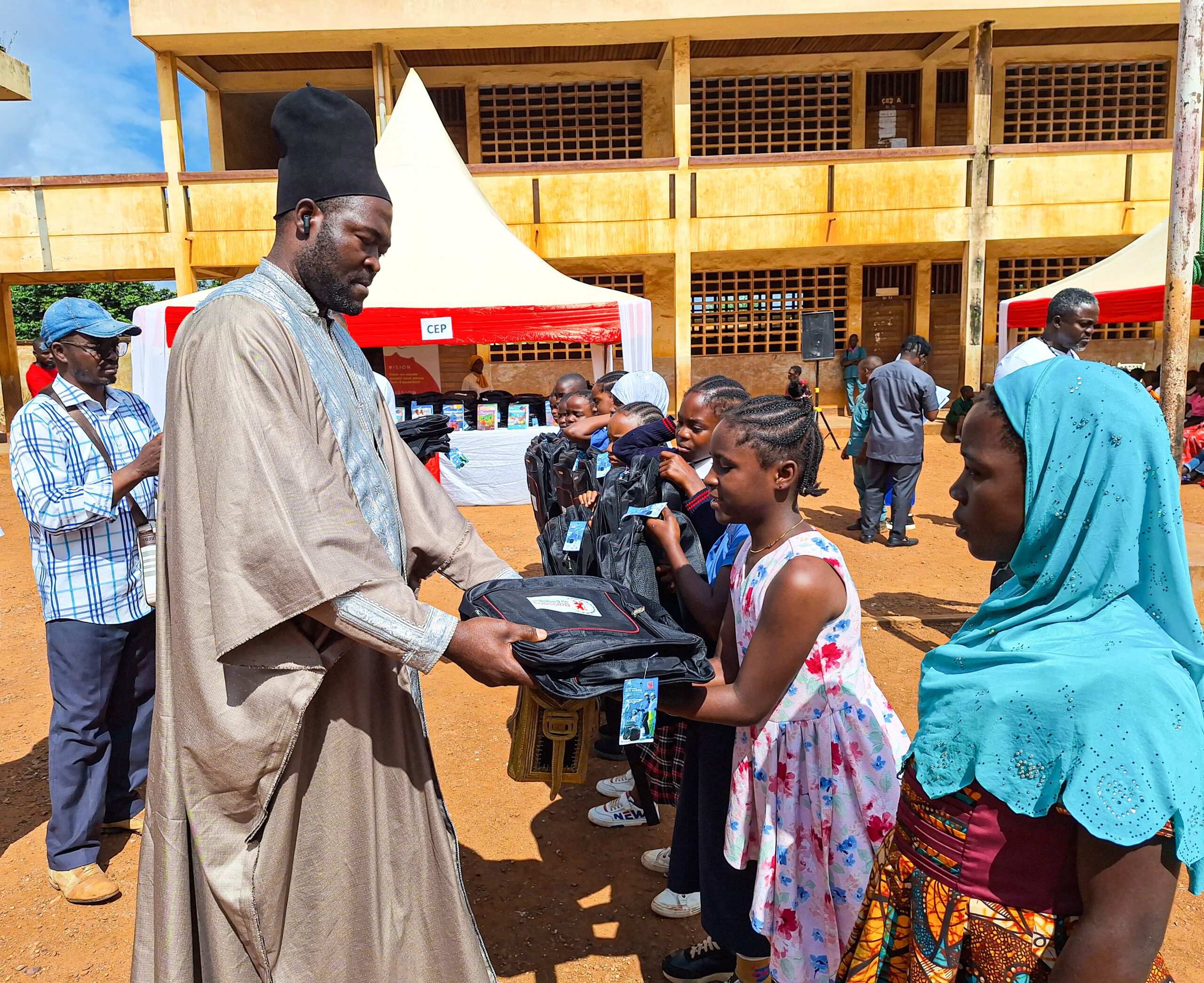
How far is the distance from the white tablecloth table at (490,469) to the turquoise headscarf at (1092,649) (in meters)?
8.98

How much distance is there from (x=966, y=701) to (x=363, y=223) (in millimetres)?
1459

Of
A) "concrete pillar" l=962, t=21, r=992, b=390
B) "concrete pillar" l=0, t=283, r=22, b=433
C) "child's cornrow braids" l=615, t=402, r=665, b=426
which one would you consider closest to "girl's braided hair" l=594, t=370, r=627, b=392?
"child's cornrow braids" l=615, t=402, r=665, b=426

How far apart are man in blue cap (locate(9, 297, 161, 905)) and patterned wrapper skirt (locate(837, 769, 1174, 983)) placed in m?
2.46

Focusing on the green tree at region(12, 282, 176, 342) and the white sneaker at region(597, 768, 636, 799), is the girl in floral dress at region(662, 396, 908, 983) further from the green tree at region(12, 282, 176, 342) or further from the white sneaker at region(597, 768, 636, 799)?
the green tree at region(12, 282, 176, 342)

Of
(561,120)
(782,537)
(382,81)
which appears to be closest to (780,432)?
(782,537)

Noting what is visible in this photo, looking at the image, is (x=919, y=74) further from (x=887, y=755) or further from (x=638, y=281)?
(x=887, y=755)

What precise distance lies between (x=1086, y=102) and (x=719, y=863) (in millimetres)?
17807

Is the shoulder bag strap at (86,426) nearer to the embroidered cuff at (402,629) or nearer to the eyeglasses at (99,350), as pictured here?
the eyeglasses at (99,350)

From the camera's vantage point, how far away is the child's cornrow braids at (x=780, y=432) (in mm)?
1999

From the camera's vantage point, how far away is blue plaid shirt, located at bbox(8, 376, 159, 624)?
2801 millimetres

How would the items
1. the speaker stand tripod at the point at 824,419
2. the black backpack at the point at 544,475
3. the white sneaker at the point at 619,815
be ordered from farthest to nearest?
the speaker stand tripod at the point at 824,419 < the black backpack at the point at 544,475 < the white sneaker at the point at 619,815

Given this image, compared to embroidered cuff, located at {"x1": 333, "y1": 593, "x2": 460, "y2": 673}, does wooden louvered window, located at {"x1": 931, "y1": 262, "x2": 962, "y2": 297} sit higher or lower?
higher

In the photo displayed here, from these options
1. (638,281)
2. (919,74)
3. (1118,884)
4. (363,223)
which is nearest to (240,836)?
(363,223)

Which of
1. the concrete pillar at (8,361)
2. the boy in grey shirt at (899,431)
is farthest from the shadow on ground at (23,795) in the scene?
the concrete pillar at (8,361)
